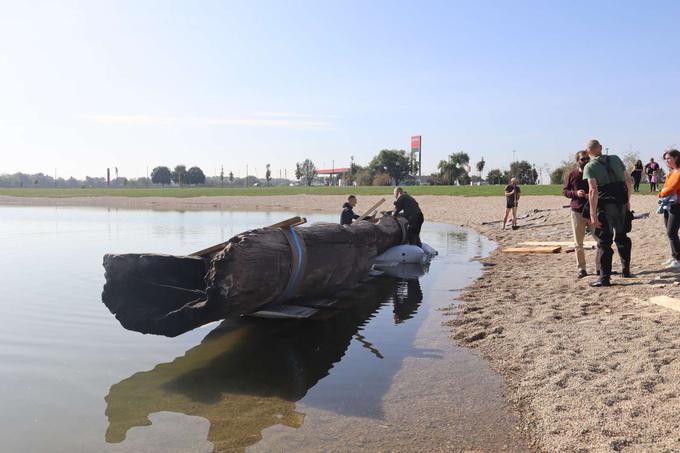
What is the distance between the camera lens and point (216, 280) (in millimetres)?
5207

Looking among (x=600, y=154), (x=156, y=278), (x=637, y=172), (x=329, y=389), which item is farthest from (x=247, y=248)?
(x=637, y=172)

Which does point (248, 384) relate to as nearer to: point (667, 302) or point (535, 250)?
point (667, 302)

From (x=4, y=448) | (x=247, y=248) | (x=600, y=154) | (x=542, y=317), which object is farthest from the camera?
(x=600, y=154)

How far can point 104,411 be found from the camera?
4.34 m

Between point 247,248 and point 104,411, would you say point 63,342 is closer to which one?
point 104,411

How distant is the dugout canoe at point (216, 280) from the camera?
5.17m

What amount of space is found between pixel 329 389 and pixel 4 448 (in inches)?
96.3

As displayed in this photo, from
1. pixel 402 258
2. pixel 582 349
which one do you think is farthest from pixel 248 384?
pixel 402 258

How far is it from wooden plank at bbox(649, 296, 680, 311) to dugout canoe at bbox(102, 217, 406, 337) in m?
3.96

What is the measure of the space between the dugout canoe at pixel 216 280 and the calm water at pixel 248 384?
1.74 feet

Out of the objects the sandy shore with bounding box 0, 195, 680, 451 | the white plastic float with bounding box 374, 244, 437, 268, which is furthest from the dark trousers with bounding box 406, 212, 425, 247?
→ the sandy shore with bounding box 0, 195, 680, 451

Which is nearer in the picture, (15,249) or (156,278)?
(156,278)

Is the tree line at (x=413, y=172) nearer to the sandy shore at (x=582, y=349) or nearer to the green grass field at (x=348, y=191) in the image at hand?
the green grass field at (x=348, y=191)

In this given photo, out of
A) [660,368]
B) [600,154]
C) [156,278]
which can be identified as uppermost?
[600,154]
